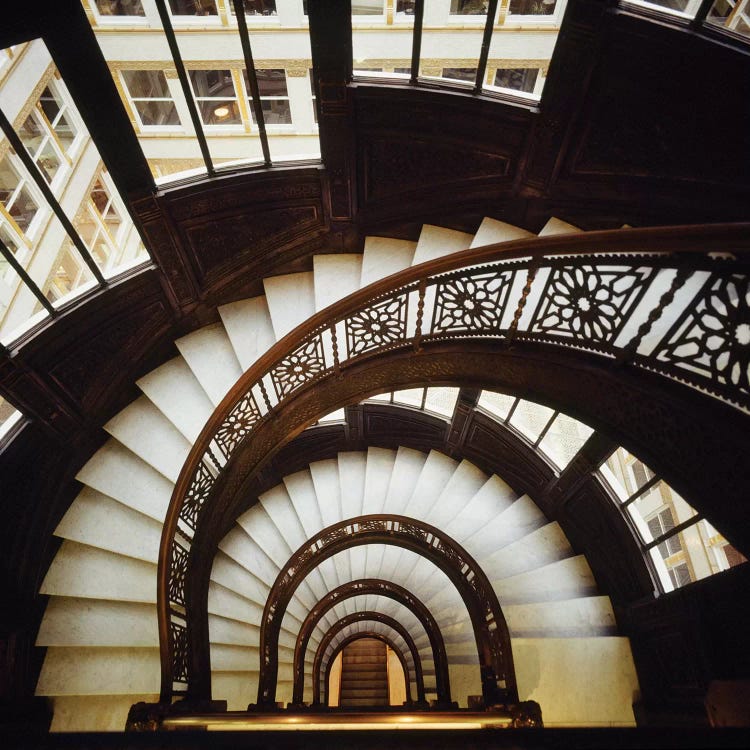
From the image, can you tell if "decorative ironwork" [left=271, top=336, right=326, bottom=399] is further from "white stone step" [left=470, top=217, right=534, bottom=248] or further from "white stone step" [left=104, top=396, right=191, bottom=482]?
"white stone step" [left=470, top=217, right=534, bottom=248]

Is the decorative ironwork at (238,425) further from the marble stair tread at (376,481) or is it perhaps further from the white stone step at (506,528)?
the white stone step at (506,528)

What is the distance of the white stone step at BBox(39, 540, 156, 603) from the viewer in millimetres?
3696

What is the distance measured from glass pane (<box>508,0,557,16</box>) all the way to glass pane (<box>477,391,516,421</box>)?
382cm

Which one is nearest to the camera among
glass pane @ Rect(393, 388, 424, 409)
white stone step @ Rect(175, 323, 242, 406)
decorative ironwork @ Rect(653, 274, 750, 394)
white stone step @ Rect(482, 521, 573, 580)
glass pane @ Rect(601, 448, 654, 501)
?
decorative ironwork @ Rect(653, 274, 750, 394)

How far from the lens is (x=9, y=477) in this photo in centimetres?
356

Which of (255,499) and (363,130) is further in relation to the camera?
(255,499)

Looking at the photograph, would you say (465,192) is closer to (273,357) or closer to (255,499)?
(273,357)

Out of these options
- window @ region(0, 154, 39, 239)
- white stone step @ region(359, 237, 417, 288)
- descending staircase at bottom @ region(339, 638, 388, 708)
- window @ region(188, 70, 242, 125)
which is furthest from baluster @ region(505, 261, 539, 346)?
descending staircase at bottom @ region(339, 638, 388, 708)

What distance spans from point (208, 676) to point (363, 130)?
16.1 feet

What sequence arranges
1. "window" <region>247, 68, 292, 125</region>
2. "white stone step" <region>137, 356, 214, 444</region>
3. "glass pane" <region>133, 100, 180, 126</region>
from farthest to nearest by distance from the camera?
"white stone step" <region>137, 356, 214, 444</region>, "window" <region>247, 68, 292, 125</region>, "glass pane" <region>133, 100, 180, 126</region>

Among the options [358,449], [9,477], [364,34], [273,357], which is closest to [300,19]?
[364,34]

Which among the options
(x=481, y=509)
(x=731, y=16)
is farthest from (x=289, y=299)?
(x=731, y=16)

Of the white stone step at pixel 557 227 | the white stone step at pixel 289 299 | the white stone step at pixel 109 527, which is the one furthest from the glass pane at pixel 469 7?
the white stone step at pixel 109 527

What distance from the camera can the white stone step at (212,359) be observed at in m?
4.30
